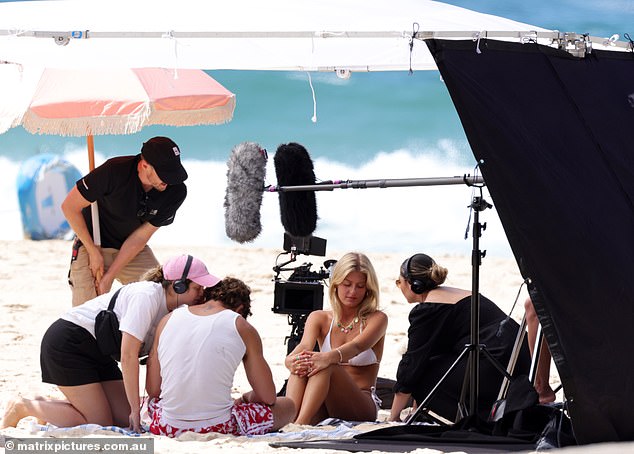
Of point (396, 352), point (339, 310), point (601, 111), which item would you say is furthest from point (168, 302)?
point (396, 352)

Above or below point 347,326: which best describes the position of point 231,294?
above

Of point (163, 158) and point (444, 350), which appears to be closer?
point (444, 350)

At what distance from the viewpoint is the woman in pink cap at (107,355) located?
169 inches

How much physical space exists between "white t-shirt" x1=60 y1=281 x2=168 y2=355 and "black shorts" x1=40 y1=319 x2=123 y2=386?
41 mm

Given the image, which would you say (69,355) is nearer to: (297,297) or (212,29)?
(297,297)

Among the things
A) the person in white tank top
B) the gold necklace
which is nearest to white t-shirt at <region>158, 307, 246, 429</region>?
the person in white tank top

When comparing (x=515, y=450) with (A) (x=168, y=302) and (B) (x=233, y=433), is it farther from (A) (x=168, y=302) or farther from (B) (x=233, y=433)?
(A) (x=168, y=302)

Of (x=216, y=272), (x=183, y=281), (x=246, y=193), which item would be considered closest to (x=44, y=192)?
(x=216, y=272)

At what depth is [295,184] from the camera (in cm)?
529

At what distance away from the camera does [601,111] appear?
13.4ft

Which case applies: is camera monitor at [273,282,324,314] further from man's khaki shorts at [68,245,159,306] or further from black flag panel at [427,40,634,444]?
black flag panel at [427,40,634,444]

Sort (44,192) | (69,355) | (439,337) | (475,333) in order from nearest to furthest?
1. (475,333)
2. (69,355)
3. (439,337)
4. (44,192)

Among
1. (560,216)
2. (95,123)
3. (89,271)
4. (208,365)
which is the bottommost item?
(208,365)

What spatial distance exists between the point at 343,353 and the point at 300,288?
2.07ft
